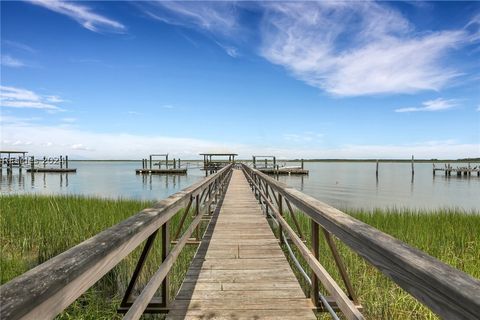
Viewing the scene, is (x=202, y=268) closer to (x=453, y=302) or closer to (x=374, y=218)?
(x=453, y=302)

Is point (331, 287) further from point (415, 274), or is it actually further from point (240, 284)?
point (240, 284)

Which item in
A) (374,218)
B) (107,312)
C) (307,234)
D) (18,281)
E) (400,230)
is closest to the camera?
(18,281)

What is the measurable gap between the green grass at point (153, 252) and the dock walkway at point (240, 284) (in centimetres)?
90

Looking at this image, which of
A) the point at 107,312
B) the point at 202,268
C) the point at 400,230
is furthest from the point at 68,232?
the point at 400,230

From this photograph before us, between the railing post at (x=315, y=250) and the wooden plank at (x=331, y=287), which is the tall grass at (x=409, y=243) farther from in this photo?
the wooden plank at (x=331, y=287)

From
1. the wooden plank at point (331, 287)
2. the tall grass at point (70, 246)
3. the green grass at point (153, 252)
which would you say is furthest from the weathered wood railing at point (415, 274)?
the tall grass at point (70, 246)

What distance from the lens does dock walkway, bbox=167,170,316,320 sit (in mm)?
2871

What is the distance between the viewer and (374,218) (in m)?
10.8

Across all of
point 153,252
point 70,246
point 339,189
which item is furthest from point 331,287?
point 339,189

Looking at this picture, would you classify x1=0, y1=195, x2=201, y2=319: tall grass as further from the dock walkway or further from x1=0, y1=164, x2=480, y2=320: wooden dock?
x1=0, y1=164, x2=480, y2=320: wooden dock

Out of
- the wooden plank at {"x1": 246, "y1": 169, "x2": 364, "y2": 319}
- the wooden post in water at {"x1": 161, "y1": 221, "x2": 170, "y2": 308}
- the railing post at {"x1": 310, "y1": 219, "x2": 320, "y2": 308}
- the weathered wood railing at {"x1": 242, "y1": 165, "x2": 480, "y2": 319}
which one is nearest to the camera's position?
the weathered wood railing at {"x1": 242, "y1": 165, "x2": 480, "y2": 319}

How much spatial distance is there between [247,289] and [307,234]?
6.44m

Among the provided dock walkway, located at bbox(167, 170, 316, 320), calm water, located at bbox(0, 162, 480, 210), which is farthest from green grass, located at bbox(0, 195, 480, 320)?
calm water, located at bbox(0, 162, 480, 210)

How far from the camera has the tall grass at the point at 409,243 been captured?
166 inches
